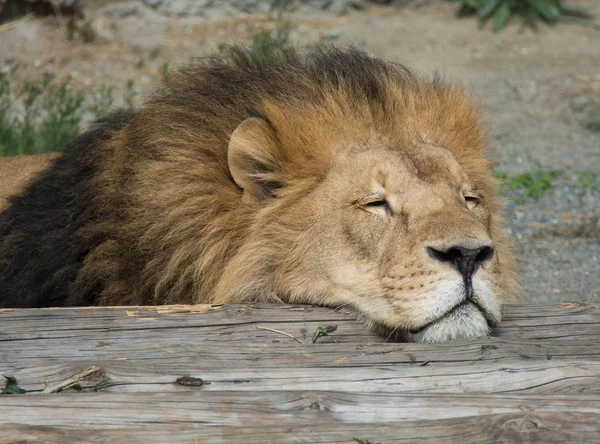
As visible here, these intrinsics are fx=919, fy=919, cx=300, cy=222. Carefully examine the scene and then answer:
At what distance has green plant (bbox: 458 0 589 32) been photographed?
9.41 meters

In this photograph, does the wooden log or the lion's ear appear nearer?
the wooden log

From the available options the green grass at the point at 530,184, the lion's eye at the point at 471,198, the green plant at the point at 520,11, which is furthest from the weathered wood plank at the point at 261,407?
the green plant at the point at 520,11

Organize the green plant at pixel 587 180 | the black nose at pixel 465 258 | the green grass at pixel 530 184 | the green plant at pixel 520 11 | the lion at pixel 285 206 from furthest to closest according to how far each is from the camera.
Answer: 1. the green plant at pixel 520 11
2. the green plant at pixel 587 180
3. the green grass at pixel 530 184
4. the lion at pixel 285 206
5. the black nose at pixel 465 258

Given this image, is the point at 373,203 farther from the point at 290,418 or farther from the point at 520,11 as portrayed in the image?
the point at 520,11

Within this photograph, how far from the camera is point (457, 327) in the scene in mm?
2811

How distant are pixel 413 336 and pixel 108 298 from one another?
1.15m

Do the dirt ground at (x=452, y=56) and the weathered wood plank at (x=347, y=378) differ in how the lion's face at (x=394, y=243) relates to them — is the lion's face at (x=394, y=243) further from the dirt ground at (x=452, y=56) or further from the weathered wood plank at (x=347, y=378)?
the dirt ground at (x=452, y=56)

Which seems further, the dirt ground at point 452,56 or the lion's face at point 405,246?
the dirt ground at point 452,56

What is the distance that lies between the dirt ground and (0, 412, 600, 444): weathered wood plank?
12.7 ft

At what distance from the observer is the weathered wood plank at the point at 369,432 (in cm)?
218

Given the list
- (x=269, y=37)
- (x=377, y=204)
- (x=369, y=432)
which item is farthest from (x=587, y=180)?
(x=369, y=432)

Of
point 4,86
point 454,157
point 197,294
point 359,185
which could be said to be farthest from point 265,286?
point 4,86

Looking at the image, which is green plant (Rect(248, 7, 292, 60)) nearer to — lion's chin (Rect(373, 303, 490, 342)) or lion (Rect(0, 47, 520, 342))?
lion (Rect(0, 47, 520, 342))

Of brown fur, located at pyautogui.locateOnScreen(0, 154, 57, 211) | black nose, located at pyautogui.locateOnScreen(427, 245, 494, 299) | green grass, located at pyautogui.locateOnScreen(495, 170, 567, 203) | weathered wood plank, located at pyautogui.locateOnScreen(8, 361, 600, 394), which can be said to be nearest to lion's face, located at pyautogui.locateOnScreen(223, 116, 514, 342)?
black nose, located at pyautogui.locateOnScreen(427, 245, 494, 299)
